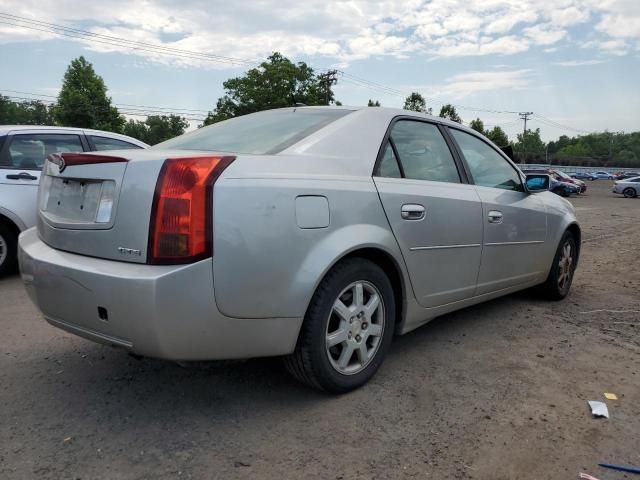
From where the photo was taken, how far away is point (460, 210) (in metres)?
3.36

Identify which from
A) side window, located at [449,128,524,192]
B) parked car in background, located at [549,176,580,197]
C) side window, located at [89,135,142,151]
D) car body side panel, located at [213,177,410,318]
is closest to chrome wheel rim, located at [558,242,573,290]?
side window, located at [449,128,524,192]

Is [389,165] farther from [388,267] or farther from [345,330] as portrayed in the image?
[345,330]

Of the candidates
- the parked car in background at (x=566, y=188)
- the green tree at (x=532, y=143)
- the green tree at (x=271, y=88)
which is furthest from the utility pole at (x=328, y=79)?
the green tree at (x=532, y=143)

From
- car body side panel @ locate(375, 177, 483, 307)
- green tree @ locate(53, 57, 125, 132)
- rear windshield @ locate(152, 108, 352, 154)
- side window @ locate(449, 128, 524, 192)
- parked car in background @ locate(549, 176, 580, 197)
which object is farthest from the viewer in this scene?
green tree @ locate(53, 57, 125, 132)

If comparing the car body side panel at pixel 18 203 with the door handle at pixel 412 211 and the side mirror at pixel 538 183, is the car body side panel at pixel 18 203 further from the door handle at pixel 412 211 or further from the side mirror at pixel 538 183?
the side mirror at pixel 538 183

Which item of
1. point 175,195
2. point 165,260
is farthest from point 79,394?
point 175,195

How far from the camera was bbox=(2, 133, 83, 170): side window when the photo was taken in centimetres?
548

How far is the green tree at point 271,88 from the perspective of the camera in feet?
170

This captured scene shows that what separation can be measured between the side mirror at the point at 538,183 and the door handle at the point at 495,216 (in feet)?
2.32

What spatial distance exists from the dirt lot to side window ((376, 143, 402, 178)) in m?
1.17

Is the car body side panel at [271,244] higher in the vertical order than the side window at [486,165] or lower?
lower

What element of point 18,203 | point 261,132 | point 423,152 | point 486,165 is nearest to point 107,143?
point 18,203

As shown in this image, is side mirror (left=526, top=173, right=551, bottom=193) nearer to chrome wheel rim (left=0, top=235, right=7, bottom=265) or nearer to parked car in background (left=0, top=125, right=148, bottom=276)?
parked car in background (left=0, top=125, right=148, bottom=276)

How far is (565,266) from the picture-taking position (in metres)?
4.84
